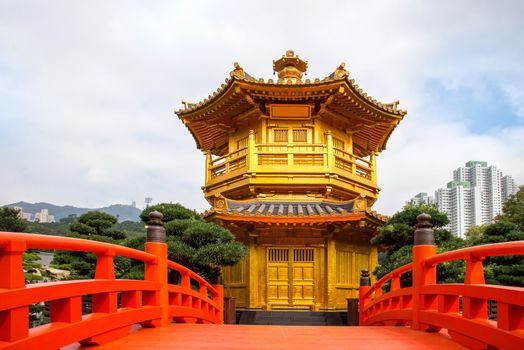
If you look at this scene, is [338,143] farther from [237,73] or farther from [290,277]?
[290,277]

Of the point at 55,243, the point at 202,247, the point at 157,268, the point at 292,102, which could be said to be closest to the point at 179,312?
the point at 157,268

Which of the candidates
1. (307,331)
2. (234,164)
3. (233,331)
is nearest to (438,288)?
(307,331)

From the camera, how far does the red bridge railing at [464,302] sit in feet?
11.7

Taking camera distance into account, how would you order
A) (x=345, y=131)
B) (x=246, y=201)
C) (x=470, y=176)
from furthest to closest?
(x=470, y=176) → (x=345, y=131) → (x=246, y=201)

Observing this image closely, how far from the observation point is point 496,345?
3691 mm

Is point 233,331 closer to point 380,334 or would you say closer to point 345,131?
point 380,334

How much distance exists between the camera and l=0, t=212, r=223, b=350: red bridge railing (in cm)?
293

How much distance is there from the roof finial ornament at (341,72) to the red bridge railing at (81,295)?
9753 millimetres

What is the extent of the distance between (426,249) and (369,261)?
11138 millimetres

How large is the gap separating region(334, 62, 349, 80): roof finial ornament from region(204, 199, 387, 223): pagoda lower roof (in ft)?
12.6

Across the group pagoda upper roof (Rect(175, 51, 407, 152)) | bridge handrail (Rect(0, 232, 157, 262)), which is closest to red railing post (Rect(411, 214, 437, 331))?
bridge handrail (Rect(0, 232, 157, 262))

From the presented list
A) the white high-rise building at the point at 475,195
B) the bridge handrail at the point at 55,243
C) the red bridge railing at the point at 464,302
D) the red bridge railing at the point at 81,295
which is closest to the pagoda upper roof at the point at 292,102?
the red bridge railing at the point at 464,302

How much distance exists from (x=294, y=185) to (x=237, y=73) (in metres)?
3.95

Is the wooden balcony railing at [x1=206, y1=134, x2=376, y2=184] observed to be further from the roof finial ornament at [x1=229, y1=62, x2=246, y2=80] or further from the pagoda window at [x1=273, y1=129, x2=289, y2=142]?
the roof finial ornament at [x1=229, y1=62, x2=246, y2=80]
